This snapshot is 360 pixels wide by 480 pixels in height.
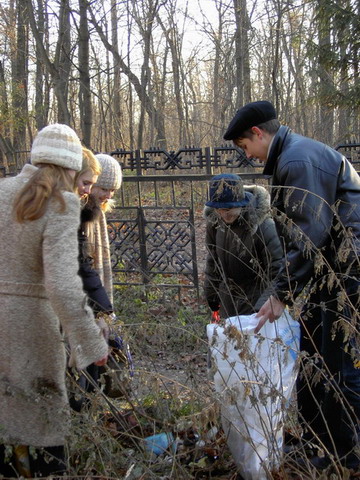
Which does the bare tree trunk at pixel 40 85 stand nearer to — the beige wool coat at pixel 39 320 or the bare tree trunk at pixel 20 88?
the bare tree trunk at pixel 20 88

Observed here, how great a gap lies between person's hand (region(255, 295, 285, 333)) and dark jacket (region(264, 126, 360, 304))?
1.6 inches

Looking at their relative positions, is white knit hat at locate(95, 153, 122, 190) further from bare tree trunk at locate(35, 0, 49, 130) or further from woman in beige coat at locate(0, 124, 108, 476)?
bare tree trunk at locate(35, 0, 49, 130)

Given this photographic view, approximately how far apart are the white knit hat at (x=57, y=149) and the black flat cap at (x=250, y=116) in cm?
83

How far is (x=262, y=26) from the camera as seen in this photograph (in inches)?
760

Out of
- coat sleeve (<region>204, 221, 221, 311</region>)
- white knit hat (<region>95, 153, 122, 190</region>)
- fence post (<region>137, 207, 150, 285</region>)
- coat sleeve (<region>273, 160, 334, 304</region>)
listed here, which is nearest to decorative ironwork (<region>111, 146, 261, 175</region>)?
fence post (<region>137, 207, 150, 285</region>)

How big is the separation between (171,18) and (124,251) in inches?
630

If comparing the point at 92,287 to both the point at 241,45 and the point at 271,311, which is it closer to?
the point at 271,311

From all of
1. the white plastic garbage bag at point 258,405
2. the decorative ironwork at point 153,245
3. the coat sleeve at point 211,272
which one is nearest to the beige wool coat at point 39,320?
the white plastic garbage bag at point 258,405

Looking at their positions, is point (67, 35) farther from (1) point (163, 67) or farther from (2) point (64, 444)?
(1) point (163, 67)

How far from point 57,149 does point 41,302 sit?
2.00ft

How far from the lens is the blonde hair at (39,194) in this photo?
211 centimetres

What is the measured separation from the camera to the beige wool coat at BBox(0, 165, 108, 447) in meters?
2.12

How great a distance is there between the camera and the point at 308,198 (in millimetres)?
2504

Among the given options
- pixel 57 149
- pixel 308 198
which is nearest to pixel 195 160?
pixel 308 198
